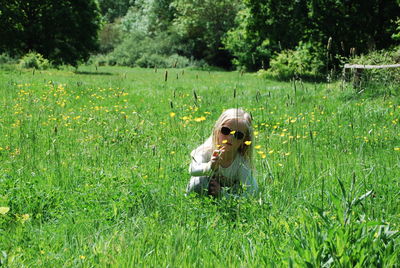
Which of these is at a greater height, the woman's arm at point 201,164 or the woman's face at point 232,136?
the woman's face at point 232,136

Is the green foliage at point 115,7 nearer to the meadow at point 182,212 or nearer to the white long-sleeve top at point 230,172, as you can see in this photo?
the meadow at point 182,212

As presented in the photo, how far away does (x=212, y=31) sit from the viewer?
128 feet

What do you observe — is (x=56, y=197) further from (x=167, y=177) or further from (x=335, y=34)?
(x=335, y=34)

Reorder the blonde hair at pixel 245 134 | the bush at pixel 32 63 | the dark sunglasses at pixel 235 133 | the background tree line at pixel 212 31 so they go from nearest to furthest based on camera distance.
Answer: the dark sunglasses at pixel 235 133, the blonde hair at pixel 245 134, the background tree line at pixel 212 31, the bush at pixel 32 63

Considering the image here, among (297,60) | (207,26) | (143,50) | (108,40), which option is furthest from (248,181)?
(108,40)

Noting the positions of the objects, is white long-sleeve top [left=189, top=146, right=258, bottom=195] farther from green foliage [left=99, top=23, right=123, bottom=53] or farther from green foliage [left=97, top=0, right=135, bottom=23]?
green foliage [left=97, top=0, right=135, bottom=23]

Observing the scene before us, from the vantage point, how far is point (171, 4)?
42344 mm

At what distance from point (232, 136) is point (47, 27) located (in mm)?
27461

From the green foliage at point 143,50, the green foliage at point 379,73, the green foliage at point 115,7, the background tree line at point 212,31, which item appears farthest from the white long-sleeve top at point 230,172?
the green foliage at point 115,7

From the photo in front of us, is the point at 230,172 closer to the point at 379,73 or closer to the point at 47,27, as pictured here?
the point at 379,73

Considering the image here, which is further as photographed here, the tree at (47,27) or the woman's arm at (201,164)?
the tree at (47,27)

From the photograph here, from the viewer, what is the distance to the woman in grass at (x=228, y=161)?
3205 mm

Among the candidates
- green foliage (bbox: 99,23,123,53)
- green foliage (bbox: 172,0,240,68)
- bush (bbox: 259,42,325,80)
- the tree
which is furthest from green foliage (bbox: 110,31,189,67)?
bush (bbox: 259,42,325,80)

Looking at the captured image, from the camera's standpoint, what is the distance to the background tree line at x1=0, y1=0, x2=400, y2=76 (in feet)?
64.2
